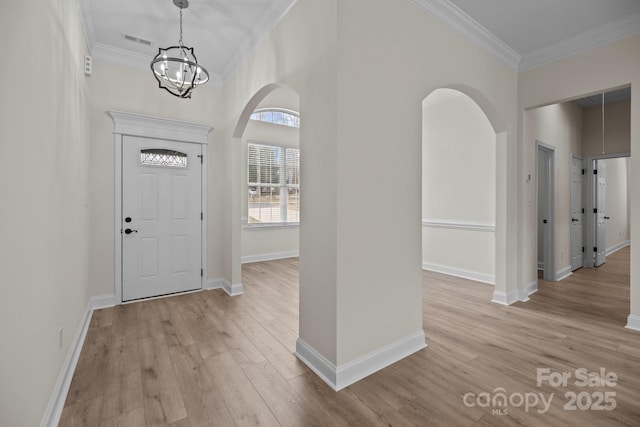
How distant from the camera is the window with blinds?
6473 mm

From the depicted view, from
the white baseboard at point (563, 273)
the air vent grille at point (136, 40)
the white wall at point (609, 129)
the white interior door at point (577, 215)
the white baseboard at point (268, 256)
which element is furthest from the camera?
the white baseboard at point (268, 256)

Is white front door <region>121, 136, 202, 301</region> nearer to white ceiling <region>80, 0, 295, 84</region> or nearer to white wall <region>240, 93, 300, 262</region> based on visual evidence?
white ceiling <region>80, 0, 295, 84</region>

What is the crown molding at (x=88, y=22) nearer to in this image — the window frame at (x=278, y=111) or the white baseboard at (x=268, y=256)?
the window frame at (x=278, y=111)

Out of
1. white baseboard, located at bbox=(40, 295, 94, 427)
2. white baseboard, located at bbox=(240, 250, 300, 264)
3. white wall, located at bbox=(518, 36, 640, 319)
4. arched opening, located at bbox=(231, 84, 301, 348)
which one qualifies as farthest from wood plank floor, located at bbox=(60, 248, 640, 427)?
white baseboard, located at bbox=(240, 250, 300, 264)

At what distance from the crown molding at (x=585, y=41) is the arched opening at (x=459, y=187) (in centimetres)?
80

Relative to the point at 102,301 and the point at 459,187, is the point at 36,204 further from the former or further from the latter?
the point at 459,187

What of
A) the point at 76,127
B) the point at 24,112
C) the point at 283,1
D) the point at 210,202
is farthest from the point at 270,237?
the point at 24,112

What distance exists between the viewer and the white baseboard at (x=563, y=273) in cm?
489

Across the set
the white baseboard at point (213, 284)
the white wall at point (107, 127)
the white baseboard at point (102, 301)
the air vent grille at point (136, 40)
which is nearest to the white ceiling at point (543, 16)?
the air vent grille at point (136, 40)

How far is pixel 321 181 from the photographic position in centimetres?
221

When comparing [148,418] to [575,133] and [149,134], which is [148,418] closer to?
[149,134]

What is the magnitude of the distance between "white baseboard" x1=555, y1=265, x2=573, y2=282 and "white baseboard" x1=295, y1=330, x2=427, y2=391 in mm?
3831

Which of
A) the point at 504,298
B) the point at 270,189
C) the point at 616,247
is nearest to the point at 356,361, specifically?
the point at 504,298

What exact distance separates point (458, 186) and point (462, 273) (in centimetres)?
151
